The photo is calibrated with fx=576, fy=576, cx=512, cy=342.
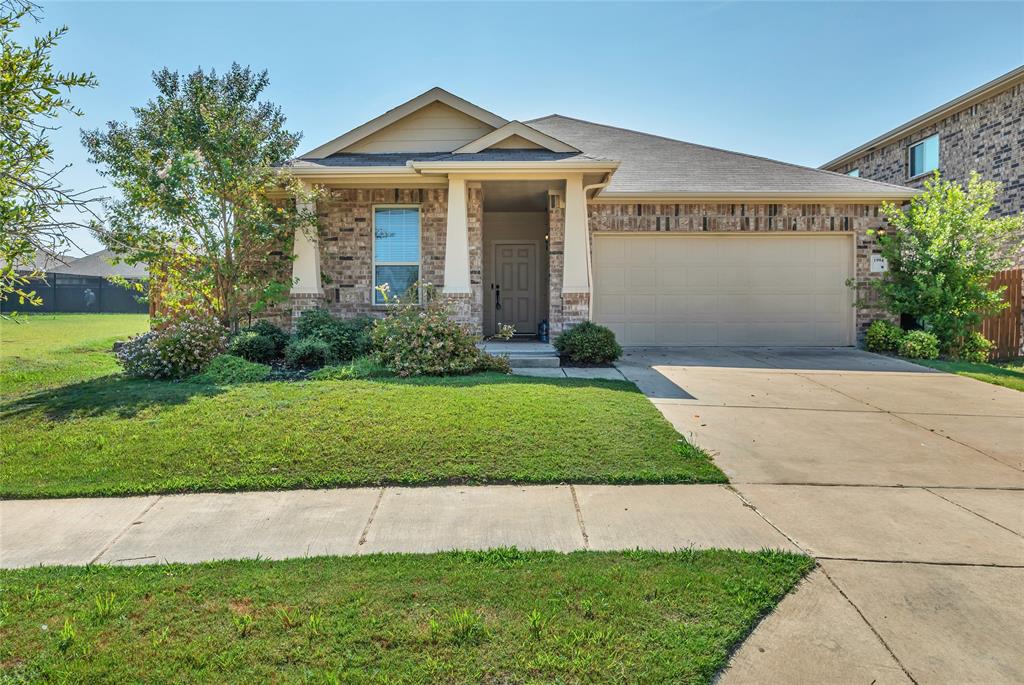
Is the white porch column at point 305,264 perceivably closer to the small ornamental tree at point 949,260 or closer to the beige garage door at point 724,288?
the beige garage door at point 724,288

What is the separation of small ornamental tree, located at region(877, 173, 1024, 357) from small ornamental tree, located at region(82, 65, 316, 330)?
11372mm

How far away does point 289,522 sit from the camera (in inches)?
150

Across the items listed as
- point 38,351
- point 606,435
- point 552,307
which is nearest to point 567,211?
point 552,307

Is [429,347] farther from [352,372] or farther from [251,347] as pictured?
[251,347]

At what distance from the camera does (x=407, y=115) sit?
11188 millimetres

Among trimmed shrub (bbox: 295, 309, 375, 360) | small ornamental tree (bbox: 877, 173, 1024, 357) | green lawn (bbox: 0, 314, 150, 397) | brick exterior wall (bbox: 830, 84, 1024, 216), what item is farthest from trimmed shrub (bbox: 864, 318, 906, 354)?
green lawn (bbox: 0, 314, 150, 397)

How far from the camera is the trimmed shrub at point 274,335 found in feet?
30.9

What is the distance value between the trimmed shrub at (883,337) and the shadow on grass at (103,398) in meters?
11.7

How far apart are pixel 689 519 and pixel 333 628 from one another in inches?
92.5

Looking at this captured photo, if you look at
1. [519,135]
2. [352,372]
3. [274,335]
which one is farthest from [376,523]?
[519,135]

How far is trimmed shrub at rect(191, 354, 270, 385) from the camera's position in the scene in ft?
24.8

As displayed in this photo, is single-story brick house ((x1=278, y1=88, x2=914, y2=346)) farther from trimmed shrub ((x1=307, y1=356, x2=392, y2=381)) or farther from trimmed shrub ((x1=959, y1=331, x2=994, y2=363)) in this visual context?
trimmed shrub ((x1=307, y1=356, x2=392, y2=381))

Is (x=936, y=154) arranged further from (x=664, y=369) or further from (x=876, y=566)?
(x=876, y=566)

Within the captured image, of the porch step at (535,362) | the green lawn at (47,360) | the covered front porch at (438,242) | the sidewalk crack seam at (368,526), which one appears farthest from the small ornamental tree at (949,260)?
the green lawn at (47,360)
